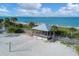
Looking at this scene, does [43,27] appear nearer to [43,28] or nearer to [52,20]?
[43,28]

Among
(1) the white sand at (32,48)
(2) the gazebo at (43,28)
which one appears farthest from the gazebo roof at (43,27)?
(1) the white sand at (32,48)

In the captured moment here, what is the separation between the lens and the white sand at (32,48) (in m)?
2.64

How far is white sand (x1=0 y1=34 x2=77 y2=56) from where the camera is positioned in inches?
104

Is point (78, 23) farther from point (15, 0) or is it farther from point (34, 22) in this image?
point (15, 0)

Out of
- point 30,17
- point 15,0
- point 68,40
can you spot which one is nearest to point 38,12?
point 30,17

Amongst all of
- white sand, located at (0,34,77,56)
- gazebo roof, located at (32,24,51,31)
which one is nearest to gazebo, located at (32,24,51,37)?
gazebo roof, located at (32,24,51,31)

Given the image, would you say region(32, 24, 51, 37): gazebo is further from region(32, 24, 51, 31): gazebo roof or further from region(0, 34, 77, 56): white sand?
region(0, 34, 77, 56): white sand

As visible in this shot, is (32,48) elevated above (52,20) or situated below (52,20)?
below

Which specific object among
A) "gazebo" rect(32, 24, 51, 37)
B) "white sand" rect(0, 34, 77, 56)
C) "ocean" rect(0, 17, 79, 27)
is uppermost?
"ocean" rect(0, 17, 79, 27)

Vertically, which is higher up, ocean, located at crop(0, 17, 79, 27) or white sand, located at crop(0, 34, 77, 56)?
ocean, located at crop(0, 17, 79, 27)

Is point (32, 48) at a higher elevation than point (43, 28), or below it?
below

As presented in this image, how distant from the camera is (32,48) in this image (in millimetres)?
2682

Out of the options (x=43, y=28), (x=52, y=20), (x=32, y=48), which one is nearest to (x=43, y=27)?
(x=43, y=28)

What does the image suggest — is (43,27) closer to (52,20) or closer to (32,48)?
(52,20)
